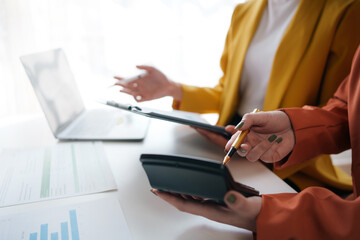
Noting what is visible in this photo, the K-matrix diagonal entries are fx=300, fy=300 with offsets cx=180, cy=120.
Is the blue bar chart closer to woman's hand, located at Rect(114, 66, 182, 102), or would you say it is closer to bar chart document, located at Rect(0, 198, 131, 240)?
bar chart document, located at Rect(0, 198, 131, 240)

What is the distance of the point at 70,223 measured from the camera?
0.43 meters

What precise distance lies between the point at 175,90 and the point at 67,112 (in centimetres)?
35

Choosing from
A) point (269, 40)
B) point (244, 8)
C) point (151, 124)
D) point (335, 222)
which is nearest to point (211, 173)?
point (335, 222)

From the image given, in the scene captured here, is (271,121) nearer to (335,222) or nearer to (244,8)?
(335,222)

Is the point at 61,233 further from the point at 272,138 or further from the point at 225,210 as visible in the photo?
the point at 272,138

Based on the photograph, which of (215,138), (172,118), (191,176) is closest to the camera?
(191,176)

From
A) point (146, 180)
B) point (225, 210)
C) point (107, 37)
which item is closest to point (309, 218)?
point (225, 210)

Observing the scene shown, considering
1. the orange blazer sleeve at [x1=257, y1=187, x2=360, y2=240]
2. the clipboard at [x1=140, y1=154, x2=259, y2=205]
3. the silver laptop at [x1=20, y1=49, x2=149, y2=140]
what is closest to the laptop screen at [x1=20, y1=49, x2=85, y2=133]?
the silver laptop at [x1=20, y1=49, x2=149, y2=140]

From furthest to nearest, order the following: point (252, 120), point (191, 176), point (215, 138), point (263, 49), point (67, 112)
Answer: point (263, 49), point (67, 112), point (215, 138), point (252, 120), point (191, 176)

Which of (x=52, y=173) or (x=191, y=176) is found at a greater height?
(x=191, y=176)

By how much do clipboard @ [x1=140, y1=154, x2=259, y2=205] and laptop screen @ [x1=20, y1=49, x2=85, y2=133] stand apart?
455mm

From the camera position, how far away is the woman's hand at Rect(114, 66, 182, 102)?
2.97 feet

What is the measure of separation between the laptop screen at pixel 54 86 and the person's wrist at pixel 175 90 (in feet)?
0.95

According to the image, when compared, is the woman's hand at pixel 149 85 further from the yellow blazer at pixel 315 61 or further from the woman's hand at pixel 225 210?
the woman's hand at pixel 225 210
